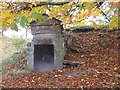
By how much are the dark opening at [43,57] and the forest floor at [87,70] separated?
578mm

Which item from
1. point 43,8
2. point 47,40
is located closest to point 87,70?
point 47,40

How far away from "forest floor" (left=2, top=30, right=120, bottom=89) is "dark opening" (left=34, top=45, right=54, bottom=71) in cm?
58

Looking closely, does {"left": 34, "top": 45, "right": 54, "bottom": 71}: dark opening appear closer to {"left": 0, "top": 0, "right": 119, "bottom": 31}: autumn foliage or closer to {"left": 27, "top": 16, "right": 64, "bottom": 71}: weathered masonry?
{"left": 27, "top": 16, "right": 64, "bottom": 71}: weathered masonry

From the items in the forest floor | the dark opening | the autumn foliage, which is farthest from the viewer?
the dark opening

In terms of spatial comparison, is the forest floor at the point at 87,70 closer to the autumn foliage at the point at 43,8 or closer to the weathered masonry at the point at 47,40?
the weathered masonry at the point at 47,40

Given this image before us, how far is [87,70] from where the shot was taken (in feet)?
15.7

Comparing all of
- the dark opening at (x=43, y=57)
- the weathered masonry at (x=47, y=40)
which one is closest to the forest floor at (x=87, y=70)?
the weathered masonry at (x=47, y=40)

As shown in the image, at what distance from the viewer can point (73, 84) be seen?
3.66 meters

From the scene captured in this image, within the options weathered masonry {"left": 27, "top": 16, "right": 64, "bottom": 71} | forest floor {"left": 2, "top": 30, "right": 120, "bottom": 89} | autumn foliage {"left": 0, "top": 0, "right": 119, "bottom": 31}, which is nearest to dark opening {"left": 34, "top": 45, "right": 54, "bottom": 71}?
weathered masonry {"left": 27, "top": 16, "right": 64, "bottom": 71}

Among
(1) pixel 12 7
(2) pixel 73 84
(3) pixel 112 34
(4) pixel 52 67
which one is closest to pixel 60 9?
(1) pixel 12 7

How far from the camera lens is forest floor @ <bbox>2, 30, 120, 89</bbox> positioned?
377cm

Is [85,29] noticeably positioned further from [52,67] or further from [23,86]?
[23,86]

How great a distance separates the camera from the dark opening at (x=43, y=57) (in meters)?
5.93

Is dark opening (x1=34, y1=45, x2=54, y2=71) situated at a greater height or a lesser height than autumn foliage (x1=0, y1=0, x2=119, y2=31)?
lesser
